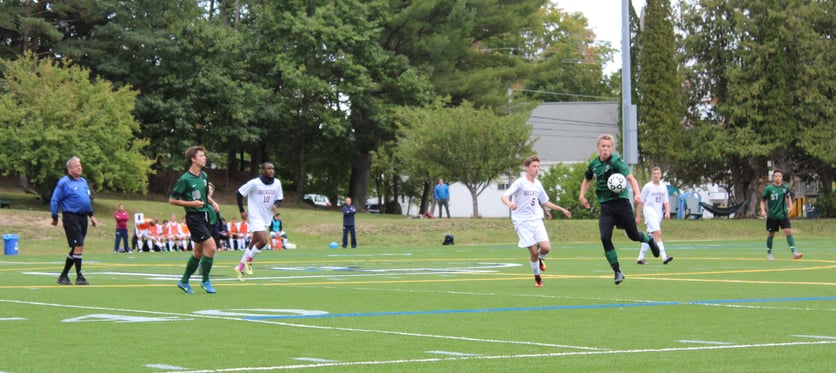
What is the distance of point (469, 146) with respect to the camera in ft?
199

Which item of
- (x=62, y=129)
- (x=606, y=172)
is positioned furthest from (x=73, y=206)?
(x=62, y=129)

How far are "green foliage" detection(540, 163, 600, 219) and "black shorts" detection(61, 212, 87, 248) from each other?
41.4 meters

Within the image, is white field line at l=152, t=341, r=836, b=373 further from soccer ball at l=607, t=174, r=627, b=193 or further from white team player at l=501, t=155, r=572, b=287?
white team player at l=501, t=155, r=572, b=287

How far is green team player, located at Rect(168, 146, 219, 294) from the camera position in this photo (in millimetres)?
16797

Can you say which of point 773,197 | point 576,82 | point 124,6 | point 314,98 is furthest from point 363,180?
point 773,197

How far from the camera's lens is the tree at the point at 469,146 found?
60.4m

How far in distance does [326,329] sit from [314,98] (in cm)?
6046

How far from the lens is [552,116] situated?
297 feet

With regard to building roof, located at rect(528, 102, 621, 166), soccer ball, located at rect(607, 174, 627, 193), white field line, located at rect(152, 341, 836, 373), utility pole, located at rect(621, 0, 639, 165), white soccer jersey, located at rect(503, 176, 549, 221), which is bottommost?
white field line, located at rect(152, 341, 836, 373)

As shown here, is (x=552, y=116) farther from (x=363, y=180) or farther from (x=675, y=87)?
(x=675, y=87)

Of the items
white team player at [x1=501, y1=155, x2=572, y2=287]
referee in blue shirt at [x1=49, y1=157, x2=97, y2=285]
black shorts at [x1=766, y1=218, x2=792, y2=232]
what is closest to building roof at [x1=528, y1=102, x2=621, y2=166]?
black shorts at [x1=766, y1=218, x2=792, y2=232]

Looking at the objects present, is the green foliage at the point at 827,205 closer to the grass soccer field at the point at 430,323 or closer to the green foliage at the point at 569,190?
the green foliage at the point at 569,190

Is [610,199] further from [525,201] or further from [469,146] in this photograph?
[469,146]

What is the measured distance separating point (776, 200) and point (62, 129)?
35.5 m
